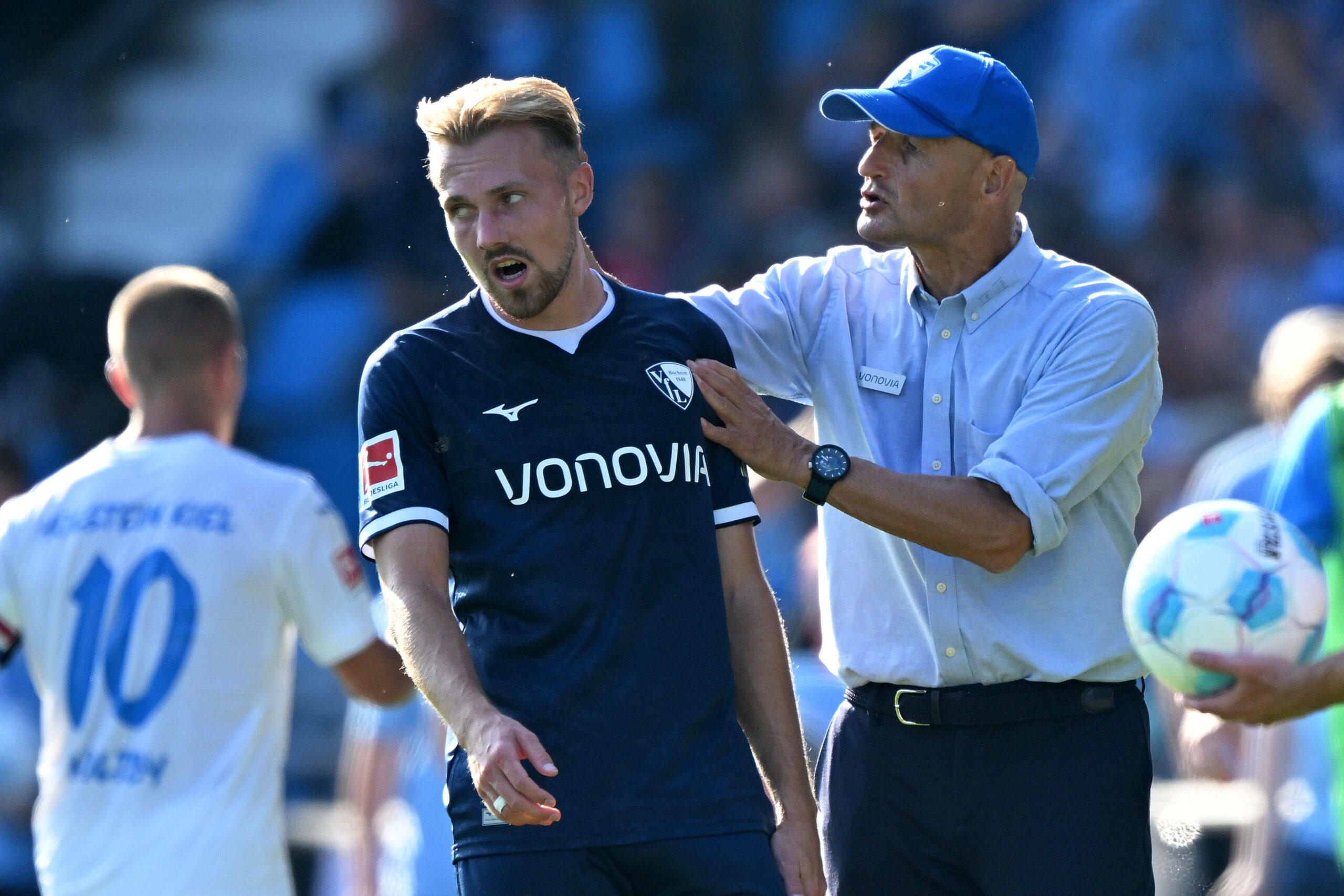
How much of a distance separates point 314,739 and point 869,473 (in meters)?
6.07

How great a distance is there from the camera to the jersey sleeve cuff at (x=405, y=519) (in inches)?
118

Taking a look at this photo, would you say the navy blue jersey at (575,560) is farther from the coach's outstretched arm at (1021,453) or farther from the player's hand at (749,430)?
the coach's outstretched arm at (1021,453)

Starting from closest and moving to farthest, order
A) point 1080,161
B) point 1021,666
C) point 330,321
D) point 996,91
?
point 1021,666
point 996,91
point 1080,161
point 330,321

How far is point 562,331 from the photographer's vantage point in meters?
3.19

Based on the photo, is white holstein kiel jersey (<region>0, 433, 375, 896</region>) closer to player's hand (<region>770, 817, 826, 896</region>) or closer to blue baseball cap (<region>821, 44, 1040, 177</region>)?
player's hand (<region>770, 817, 826, 896</region>)

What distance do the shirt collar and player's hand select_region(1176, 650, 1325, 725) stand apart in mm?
945

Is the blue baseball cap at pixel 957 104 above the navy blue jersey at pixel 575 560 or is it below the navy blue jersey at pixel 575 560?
above

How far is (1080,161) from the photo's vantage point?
30.0 ft

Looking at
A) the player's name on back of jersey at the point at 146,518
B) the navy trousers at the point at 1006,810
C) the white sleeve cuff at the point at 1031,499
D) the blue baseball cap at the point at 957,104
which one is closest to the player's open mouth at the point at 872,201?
the blue baseball cap at the point at 957,104

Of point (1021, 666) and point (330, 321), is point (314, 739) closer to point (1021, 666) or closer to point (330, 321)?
point (330, 321)

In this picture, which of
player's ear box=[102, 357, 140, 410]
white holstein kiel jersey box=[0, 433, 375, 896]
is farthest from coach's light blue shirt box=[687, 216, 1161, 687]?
player's ear box=[102, 357, 140, 410]

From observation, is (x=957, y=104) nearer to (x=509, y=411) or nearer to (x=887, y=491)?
(x=887, y=491)

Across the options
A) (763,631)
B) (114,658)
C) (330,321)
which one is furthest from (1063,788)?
(330,321)

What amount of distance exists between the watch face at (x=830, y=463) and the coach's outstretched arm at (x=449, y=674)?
0.77 metres
